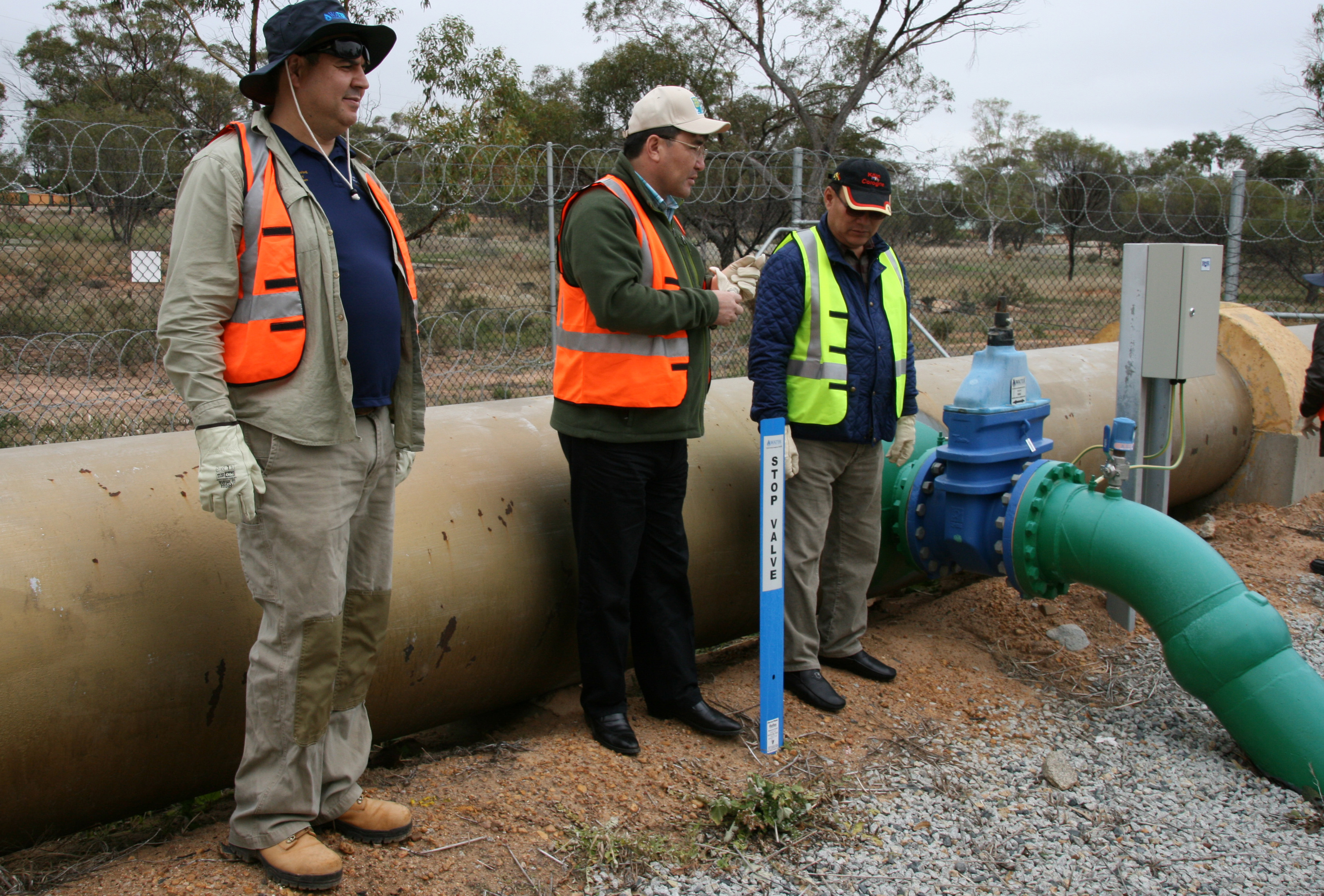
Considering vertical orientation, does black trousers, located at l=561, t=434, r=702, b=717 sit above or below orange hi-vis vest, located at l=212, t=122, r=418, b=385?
below

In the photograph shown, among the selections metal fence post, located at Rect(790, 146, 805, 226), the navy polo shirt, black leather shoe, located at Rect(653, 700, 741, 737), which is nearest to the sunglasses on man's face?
the navy polo shirt

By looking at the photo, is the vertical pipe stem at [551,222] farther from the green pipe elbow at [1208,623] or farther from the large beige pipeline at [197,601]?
the green pipe elbow at [1208,623]

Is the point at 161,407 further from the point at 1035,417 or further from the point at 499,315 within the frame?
the point at 1035,417

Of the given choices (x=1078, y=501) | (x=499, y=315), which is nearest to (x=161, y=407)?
(x=499, y=315)

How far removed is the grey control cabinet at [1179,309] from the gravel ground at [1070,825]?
143 cm

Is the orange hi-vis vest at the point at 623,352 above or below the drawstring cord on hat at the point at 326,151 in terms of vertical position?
below

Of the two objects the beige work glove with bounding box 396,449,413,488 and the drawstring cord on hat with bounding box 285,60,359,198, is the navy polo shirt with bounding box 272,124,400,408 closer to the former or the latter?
the drawstring cord on hat with bounding box 285,60,359,198

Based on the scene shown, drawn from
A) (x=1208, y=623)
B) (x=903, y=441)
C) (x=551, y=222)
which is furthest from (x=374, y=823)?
(x=551, y=222)

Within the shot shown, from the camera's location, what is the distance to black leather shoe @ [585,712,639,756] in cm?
304

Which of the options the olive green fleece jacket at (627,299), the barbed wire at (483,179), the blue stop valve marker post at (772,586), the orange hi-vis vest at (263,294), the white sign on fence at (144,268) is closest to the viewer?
the orange hi-vis vest at (263,294)

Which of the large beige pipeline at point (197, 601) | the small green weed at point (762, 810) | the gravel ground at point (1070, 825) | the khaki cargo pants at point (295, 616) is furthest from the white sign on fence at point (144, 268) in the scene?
the gravel ground at point (1070, 825)

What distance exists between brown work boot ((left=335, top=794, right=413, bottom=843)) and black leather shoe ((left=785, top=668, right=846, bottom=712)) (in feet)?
4.92

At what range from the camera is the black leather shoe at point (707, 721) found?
3178 millimetres

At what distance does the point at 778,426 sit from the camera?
3209 mm
